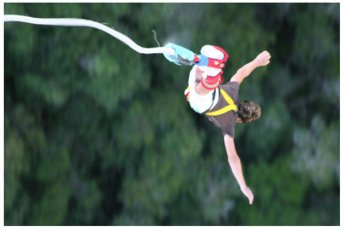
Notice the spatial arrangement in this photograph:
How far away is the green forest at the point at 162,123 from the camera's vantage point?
607 cm

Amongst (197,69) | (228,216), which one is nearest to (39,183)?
(228,216)

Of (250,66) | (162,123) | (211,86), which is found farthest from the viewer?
(162,123)

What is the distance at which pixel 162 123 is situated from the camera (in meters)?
6.39

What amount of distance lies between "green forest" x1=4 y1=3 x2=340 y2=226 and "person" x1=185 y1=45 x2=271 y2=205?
186 centimetres

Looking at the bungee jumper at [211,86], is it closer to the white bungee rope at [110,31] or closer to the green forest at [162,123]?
the white bungee rope at [110,31]

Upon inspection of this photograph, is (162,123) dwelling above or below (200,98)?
below

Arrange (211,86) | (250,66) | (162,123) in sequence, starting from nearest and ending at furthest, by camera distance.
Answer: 1. (211,86)
2. (250,66)
3. (162,123)

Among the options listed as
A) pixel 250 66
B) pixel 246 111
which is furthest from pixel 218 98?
pixel 250 66

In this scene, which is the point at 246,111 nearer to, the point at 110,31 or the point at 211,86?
the point at 211,86

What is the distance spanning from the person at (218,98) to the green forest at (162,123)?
6.11 feet

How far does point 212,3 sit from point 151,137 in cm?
110

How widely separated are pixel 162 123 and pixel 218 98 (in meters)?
2.30

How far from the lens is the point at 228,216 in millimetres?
6934

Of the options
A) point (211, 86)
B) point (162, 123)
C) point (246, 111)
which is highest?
point (211, 86)
